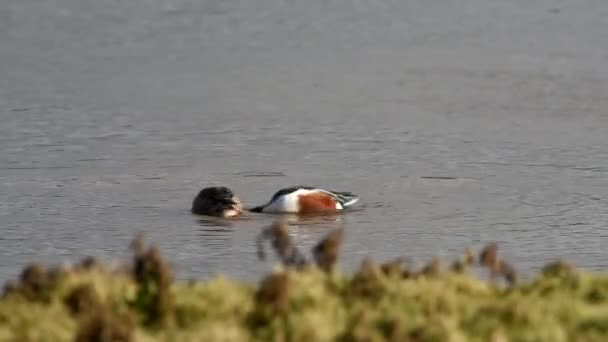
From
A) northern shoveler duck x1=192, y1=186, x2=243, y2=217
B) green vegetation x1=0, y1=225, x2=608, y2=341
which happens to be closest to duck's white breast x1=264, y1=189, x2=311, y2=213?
northern shoveler duck x1=192, y1=186, x2=243, y2=217

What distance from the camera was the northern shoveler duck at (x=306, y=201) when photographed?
1270 cm

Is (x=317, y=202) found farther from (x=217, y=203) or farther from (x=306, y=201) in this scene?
(x=217, y=203)

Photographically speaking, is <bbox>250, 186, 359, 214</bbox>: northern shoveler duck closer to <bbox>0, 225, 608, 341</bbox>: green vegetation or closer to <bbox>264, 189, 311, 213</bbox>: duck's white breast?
<bbox>264, 189, 311, 213</bbox>: duck's white breast

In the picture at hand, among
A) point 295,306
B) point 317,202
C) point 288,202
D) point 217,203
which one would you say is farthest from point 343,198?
point 295,306

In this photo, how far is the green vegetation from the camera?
520 cm

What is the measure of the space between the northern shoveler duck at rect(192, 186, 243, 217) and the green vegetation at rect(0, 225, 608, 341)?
20.8 feet

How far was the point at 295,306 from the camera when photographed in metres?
5.51

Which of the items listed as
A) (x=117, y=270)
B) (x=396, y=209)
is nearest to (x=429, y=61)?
(x=396, y=209)

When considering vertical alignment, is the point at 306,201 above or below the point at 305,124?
below

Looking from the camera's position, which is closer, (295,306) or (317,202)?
(295,306)

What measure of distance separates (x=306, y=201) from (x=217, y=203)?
853 millimetres

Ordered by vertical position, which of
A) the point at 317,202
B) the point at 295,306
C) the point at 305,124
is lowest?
the point at 295,306

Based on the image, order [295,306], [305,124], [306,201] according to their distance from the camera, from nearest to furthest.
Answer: [295,306] < [306,201] < [305,124]

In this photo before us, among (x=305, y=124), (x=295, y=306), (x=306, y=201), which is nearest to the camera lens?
(x=295, y=306)
